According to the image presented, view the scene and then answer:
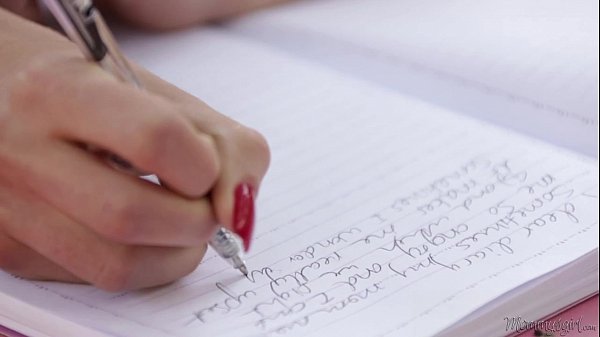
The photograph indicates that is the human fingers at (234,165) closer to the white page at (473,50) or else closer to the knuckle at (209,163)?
the knuckle at (209,163)

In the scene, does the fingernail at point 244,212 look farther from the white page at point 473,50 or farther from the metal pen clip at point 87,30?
the white page at point 473,50

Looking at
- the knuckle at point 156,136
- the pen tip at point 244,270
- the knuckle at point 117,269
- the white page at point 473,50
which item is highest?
the knuckle at point 156,136

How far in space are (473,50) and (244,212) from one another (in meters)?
0.35

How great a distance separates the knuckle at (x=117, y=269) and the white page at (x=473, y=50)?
0.99 feet

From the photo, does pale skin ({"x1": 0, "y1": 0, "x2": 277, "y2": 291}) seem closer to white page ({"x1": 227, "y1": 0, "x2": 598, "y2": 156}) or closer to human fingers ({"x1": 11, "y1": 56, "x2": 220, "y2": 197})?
human fingers ({"x1": 11, "y1": 56, "x2": 220, "y2": 197})

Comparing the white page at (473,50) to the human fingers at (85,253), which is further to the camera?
the white page at (473,50)

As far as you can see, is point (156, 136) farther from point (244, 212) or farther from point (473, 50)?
point (473, 50)

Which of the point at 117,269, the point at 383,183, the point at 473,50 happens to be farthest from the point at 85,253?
the point at 473,50

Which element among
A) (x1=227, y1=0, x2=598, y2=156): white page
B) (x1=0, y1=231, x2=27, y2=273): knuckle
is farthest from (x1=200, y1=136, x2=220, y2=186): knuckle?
(x1=227, y1=0, x2=598, y2=156): white page

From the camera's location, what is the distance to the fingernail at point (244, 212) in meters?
0.39

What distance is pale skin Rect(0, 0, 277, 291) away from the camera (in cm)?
38

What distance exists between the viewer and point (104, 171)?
0.39 meters

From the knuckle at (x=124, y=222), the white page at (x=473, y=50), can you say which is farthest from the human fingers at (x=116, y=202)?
the white page at (x=473, y=50)

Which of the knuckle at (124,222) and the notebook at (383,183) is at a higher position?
the knuckle at (124,222)
